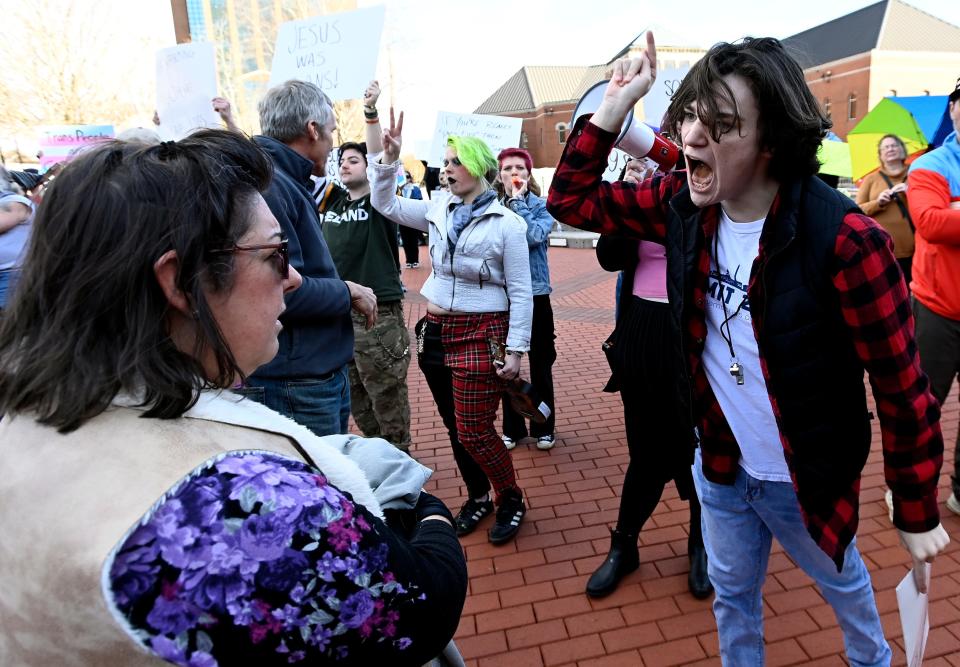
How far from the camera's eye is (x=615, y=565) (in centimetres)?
279

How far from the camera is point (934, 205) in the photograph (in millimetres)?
2777

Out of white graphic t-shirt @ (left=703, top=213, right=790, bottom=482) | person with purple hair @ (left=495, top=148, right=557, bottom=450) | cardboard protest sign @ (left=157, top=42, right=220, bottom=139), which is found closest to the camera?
white graphic t-shirt @ (left=703, top=213, right=790, bottom=482)

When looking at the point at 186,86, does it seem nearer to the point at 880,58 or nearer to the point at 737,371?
the point at 737,371

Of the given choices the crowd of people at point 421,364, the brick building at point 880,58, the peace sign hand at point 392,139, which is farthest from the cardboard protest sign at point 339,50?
the brick building at point 880,58

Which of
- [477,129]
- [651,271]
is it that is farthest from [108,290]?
[477,129]

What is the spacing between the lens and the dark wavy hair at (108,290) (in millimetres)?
847

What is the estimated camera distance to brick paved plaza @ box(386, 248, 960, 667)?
240 cm

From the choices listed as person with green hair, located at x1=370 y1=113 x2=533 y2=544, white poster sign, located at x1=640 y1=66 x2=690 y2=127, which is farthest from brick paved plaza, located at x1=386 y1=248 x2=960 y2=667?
white poster sign, located at x1=640 y1=66 x2=690 y2=127

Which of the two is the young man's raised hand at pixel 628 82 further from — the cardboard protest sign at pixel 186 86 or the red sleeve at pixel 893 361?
the cardboard protest sign at pixel 186 86

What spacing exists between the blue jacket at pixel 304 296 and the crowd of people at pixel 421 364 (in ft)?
0.04

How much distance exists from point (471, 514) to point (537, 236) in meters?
1.98

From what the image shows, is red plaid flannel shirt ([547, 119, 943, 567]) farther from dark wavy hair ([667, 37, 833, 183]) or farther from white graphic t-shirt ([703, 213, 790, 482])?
dark wavy hair ([667, 37, 833, 183])

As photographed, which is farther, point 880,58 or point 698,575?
point 880,58

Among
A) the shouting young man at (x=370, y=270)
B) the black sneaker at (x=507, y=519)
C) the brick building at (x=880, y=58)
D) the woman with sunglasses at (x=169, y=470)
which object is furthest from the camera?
the brick building at (x=880, y=58)
